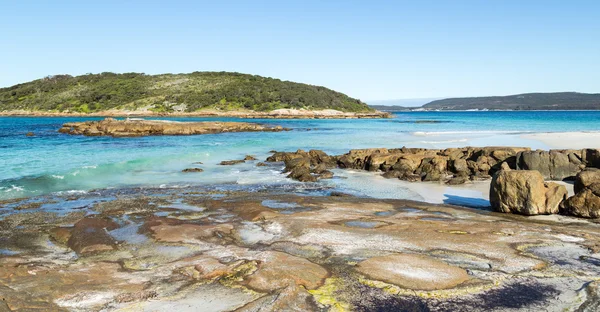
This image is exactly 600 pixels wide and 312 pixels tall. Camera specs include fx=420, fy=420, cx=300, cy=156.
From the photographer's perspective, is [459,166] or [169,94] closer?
[459,166]

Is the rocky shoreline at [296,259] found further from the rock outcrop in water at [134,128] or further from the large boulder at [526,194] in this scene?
the rock outcrop in water at [134,128]

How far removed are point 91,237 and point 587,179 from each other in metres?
12.9

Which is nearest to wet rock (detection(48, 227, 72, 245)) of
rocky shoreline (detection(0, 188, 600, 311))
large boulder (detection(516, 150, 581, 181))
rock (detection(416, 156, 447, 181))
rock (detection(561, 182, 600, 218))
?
rocky shoreline (detection(0, 188, 600, 311))

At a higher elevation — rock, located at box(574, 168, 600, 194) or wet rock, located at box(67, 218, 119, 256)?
rock, located at box(574, 168, 600, 194)

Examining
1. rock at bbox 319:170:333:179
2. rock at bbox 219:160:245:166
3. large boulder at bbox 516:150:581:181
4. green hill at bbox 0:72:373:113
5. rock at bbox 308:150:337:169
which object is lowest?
rock at bbox 319:170:333:179

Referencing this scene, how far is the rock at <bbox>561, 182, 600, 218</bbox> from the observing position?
11.0m

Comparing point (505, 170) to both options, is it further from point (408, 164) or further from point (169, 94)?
point (169, 94)

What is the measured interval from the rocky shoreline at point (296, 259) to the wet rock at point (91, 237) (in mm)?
39

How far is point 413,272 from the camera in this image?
268 inches

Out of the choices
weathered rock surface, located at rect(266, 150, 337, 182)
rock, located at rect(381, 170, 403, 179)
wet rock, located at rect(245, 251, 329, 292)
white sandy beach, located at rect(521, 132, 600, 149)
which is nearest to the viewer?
wet rock, located at rect(245, 251, 329, 292)

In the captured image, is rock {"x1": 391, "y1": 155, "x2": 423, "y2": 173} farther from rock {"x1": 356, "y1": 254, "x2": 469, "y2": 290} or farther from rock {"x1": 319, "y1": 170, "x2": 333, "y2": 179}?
rock {"x1": 356, "y1": 254, "x2": 469, "y2": 290}

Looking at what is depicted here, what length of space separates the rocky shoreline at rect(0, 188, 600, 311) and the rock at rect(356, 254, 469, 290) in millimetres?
31

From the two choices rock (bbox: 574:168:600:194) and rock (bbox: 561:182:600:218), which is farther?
rock (bbox: 574:168:600:194)

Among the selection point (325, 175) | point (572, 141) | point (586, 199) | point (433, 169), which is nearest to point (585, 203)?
point (586, 199)
